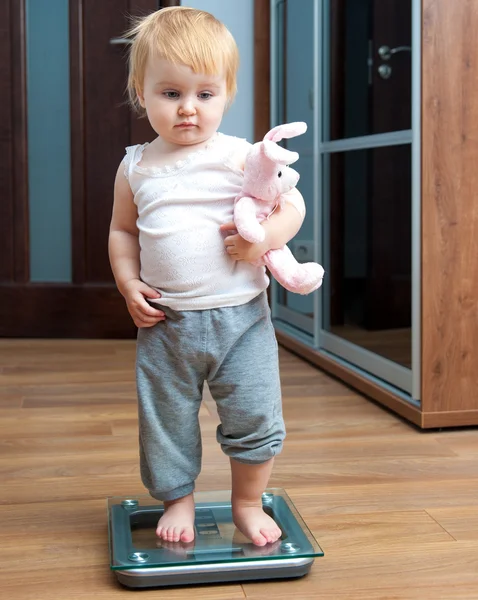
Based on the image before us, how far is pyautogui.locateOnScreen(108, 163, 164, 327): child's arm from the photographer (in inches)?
49.5

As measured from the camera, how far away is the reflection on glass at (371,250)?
2.13 metres

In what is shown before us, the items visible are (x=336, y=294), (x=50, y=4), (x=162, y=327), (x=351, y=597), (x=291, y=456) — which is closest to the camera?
(x=351, y=597)

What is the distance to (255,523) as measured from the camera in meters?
1.29

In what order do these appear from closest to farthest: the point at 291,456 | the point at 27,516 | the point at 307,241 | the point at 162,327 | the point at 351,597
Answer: the point at 351,597, the point at 162,327, the point at 27,516, the point at 291,456, the point at 307,241

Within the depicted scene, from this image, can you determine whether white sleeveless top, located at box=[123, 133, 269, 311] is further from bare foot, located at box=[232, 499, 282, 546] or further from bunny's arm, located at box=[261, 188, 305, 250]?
bare foot, located at box=[232, 499, 282, 546]

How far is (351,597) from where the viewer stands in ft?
3.79

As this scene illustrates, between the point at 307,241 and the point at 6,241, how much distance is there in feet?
3.69

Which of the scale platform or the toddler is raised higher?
the toddler

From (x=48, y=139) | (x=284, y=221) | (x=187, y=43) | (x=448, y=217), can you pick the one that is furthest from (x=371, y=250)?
(x=48, y=139)

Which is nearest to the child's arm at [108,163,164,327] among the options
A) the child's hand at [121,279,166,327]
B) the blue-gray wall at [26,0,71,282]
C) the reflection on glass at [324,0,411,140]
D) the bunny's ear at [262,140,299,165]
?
the child's hand at [121,279,166,327]

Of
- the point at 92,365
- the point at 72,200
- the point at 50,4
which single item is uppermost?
the point at 50,4

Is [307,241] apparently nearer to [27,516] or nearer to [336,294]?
[336,294]

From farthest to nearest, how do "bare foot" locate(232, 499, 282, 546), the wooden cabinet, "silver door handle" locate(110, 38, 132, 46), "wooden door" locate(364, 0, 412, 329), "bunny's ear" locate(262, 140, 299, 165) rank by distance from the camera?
"silver door handle" locate(110, 38, 132, 46) < "wooden door" locate(364, 0, 412, 329) < the wooden cabinet < "bare foot" locate(232, 499, 282, 546) < "bunny's ear" locate(262, 140, 299, 165)

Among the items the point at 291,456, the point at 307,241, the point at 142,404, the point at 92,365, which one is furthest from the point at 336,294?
the point at 142,404
